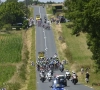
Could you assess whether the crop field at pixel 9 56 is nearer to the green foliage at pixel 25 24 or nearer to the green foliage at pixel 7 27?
the green foliage at pixel 25 24

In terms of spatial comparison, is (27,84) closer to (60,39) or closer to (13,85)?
(13,85)

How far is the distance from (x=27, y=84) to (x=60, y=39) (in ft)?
109

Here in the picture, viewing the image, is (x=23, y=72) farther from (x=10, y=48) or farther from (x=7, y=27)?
(x=7, y=27)

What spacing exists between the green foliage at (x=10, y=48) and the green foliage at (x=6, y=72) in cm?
484

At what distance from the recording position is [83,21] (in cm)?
3791

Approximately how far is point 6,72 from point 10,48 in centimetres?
1888

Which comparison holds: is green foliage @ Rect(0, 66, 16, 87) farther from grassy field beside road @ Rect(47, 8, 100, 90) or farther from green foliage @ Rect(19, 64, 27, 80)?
grassy field beside road @ Rect(47, 8, 100, 90)

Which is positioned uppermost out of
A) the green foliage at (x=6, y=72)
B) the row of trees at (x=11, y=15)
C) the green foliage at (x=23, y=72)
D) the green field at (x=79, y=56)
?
the row of trees at (x=11, y=15)

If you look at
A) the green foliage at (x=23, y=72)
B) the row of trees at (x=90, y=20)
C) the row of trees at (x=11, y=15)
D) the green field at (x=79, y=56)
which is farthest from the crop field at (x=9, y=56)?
the row of trees at (x=11, y=15)

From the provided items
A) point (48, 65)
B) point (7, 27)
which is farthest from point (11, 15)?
point (48, 65)

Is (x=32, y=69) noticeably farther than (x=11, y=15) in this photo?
→ No

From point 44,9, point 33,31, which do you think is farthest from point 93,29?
point 44,9

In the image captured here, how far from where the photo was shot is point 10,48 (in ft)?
225

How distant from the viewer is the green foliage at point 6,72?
4611 cm
